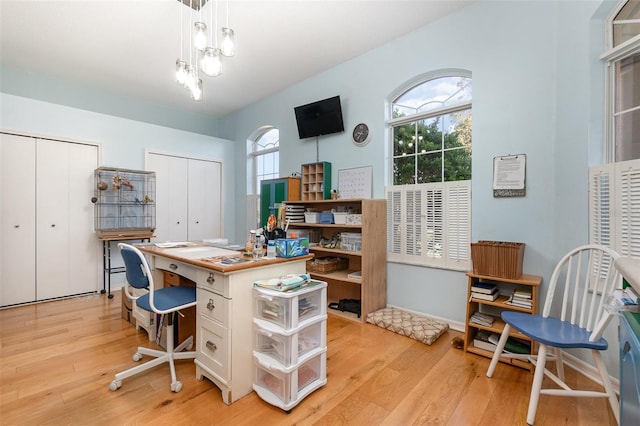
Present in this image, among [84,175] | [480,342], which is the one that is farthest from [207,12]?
[480,342]

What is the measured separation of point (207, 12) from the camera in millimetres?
2779

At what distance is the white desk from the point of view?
176 centimetres

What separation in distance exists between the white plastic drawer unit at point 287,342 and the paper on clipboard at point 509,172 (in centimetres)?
196

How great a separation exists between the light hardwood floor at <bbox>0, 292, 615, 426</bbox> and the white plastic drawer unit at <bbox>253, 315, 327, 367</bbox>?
0.28 meters

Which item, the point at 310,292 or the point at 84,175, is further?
the point at 84,175

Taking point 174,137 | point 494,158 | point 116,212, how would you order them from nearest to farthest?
point 494,158 < point 116,212 < point 174,137

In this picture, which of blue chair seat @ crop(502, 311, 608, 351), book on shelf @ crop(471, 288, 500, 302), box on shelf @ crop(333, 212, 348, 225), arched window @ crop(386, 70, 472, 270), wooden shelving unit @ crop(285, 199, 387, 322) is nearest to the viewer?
blue chair seat @ crop(502, 311, 608, 351)

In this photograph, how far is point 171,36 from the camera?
3.19m

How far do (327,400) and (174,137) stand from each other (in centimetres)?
472

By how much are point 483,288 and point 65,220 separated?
16.6 feet

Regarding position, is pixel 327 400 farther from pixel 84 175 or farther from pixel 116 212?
pixel 84 175

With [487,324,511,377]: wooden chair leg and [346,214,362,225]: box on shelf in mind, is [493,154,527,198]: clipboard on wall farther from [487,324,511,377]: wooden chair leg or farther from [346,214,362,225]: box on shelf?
[346,214,362,225]: box on shelf

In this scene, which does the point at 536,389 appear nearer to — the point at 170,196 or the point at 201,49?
the point at 201,49

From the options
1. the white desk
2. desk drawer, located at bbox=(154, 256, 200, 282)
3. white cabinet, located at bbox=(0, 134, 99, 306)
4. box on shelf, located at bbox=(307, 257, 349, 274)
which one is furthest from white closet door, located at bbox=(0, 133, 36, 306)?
box on shelf, located at bbox=(307, 257, 349, 274)
